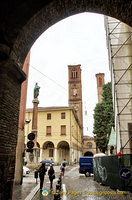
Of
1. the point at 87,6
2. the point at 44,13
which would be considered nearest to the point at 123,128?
the point at 87,6

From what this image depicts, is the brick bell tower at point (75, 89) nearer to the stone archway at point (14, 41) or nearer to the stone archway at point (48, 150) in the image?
the stone archway at point (48, 150)

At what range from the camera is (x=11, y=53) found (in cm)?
464

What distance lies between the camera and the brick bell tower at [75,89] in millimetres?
56438

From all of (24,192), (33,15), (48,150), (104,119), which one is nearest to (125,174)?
(24,192)

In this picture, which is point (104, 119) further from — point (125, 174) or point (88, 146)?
point (88, 146)

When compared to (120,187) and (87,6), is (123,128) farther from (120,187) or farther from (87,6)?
(87,6)

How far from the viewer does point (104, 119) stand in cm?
2897

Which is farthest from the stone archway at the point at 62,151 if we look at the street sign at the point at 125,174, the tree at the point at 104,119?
the street sign at the point at 125,174

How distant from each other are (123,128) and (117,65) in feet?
14.9

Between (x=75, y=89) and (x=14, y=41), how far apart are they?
5447 cm

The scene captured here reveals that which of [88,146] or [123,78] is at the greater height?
[123,78]

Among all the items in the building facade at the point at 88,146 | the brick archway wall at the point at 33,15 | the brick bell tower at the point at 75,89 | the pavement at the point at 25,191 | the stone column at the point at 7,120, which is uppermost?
the brick bell tower at the point at 75,89

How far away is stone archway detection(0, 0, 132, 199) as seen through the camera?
416 cm

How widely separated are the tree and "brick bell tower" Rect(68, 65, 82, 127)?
2615 cm
